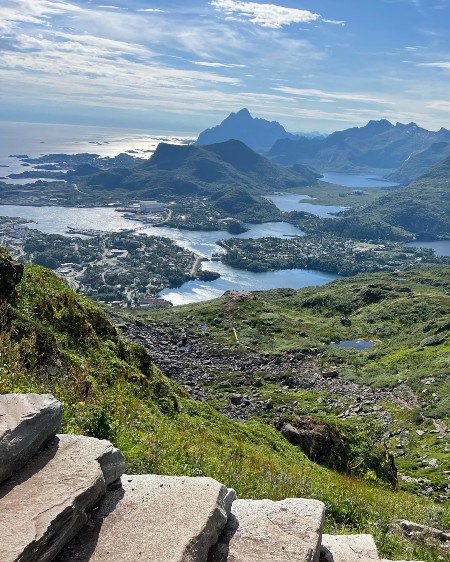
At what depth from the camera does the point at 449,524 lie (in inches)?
493

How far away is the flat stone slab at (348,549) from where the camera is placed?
741 cm

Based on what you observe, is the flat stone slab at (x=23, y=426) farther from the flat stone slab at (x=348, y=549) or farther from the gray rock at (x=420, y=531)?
the gray rock at (x=420, y=531)

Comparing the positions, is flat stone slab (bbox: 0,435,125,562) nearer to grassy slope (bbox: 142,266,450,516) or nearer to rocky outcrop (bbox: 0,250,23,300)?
rocky outcrop (bbox: 0,250,23,300)

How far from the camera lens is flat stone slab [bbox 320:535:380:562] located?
741 centimetres

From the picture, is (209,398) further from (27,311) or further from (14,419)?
(14,419)

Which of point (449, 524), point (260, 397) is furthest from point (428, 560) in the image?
point (260, 397)

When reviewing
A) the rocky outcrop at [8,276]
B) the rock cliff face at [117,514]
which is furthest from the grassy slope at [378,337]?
the rock cliff face at [117,514]

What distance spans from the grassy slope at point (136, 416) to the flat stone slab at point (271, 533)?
247cm

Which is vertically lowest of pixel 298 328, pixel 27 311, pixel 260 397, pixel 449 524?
pixel 298 328

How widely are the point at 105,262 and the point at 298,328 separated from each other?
128254 millimetres

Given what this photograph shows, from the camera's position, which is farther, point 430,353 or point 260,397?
point 430,353

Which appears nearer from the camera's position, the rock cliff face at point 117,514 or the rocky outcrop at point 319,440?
the rock cliff face at point 117,514

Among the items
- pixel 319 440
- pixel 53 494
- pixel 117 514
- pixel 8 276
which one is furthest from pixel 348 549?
pixel 319 440

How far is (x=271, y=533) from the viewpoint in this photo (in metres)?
6.84
